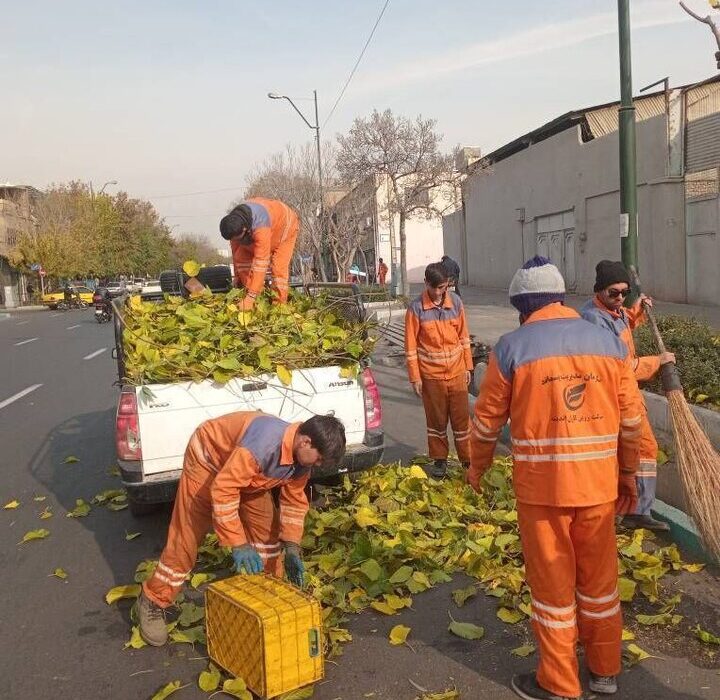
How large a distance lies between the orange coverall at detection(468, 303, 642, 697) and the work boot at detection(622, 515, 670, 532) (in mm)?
1908

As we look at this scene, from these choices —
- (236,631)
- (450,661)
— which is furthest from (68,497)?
(450,661)

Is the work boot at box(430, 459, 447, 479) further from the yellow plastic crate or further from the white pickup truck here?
the yellow plastic crate

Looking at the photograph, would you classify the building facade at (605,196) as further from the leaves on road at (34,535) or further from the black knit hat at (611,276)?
the leaves on road at (34,535)

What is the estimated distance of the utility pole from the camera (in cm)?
809

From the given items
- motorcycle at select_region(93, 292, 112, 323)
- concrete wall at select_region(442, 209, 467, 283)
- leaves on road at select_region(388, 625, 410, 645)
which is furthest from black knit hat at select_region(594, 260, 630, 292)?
concrete wall at select_region(442, 209, 467, 283)

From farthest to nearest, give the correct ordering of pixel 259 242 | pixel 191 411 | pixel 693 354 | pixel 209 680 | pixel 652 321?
pixel 259 242, pixel 693 354, pixel 191 411, pixel 652 321, pixel 209 680

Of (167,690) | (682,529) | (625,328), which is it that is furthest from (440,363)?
(167,690)

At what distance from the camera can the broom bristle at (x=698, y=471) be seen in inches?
149

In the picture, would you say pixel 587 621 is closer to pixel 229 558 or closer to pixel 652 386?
pixel 229 558

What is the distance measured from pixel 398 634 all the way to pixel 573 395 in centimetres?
166

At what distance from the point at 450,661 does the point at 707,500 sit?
1527mm

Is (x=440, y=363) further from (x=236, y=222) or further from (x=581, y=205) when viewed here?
(x=581, y=205)

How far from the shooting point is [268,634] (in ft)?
10.6

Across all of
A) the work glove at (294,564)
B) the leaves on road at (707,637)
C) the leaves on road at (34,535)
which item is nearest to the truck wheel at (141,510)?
the leaves on road at (34,535)
